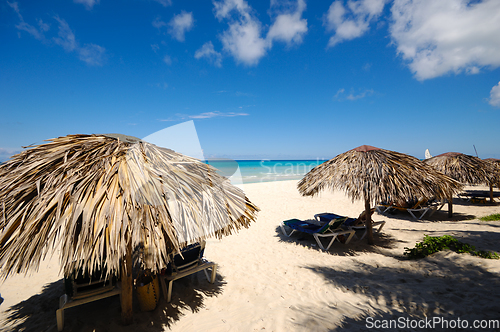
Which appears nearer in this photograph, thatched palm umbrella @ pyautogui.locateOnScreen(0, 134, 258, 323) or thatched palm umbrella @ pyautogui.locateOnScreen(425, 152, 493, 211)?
thatched palm umbrella @ pyautogui.locateOnScreen(0, 134, 258, 323)

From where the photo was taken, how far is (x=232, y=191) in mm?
3453

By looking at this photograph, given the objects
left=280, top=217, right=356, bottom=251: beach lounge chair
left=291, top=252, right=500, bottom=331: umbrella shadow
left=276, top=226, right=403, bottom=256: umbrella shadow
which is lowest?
left=276, top=226, right=403, bottom=256: umbrella shadow

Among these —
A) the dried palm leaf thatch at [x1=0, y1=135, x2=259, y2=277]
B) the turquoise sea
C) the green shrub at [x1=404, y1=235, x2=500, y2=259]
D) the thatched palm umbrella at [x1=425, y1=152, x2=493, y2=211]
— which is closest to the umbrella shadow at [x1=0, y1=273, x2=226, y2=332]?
the dried palm leaf thatch at [x1=0, y1=135, x2=259, y2=277]

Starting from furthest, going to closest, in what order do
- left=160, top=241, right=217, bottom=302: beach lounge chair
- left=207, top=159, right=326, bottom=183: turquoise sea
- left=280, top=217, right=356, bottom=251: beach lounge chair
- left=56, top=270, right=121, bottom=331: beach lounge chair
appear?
left=207, top=159, right=326, bottom=183: turquoise sea, left=280, top=217, right=356, bottom=251: beach lounge chair, left=160, top=241, right=217, bottom=302: beach lounge chair, left=56, top=270, right=121, bottom=331: beach lounge chair

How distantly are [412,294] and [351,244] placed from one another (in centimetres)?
274

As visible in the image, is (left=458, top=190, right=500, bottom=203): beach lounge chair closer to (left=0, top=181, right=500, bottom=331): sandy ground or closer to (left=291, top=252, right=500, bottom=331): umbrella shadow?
(left=0, top=181, right=500, bottom=331): sandy ground

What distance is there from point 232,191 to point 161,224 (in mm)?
1311

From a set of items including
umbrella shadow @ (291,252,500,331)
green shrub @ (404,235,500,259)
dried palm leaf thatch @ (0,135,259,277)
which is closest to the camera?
dried palm leaf thatch @ (0,135,259,277)

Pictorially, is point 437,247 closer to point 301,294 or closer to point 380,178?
point 380,178

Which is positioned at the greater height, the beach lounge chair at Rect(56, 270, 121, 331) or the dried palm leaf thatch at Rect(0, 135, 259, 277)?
the dried palm leaf thatch at Rect(0, 135, 259, 277)

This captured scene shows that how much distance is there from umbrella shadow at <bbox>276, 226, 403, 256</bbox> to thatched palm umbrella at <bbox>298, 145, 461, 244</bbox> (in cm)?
29

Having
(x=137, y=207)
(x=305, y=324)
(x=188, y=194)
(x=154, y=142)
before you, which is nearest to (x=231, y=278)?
(x=305, y=324)

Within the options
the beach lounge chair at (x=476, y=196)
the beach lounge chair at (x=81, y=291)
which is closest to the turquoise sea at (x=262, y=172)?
the beach lounge chair at (x=81, y=291)

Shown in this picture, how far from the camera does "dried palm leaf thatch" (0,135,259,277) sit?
2.10 m
